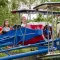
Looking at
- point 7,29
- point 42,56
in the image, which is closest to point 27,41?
point 7,29

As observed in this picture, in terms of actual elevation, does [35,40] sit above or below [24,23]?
below

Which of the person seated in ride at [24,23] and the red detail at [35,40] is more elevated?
the person seated in ride at [24,23]

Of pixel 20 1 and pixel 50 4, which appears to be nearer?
pixel 50 4

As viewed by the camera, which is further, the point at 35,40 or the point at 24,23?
the point at 24,23

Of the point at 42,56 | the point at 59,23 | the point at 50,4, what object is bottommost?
the point at 42,56

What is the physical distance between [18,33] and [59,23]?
154 cm

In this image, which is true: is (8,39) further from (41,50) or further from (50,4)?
(50,4)

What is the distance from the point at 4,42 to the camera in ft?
34.3

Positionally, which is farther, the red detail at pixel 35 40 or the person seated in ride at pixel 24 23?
the person seated in ride at pixel 24 23

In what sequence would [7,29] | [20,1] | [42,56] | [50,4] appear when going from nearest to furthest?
1. [50,4]
2. [42,56]
3. [7,29]
4. [20,1]

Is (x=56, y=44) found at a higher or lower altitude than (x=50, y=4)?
lower

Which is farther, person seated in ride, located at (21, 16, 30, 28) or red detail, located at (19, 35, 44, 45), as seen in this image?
person seated in ride, located at (21, 16, 30, 28)

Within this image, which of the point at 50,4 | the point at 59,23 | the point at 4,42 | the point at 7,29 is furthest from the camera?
the point at 7,29

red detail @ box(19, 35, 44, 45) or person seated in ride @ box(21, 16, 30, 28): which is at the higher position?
person seated in ride @ box(21, 16, 30, 28)
